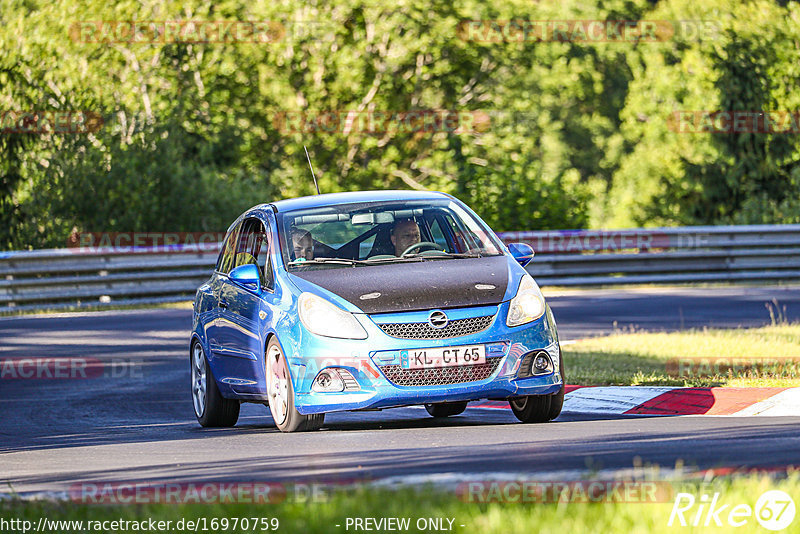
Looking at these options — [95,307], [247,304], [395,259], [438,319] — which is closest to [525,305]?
[438,319]

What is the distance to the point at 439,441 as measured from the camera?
877 centimetres

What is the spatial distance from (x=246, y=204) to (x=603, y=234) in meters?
9.05

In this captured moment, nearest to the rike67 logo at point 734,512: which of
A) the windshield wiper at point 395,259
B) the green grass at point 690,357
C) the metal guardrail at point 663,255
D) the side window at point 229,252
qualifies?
the windshield wiper at point 395,259

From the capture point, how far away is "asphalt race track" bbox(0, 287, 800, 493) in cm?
750

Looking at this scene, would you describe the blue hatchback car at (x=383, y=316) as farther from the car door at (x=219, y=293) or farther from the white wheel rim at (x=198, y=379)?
the white wheel rim at (x=198, y=379)

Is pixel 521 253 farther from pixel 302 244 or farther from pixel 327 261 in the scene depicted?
pixel 302 244

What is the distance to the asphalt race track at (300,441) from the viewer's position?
7500mm

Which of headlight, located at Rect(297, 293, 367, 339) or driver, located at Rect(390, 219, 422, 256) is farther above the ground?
driver, located at Rect(390, 219, 422, 256)

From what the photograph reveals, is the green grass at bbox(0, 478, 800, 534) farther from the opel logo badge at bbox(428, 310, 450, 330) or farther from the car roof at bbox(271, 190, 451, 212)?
the car roof at bbox(271, 190, 451, 212)

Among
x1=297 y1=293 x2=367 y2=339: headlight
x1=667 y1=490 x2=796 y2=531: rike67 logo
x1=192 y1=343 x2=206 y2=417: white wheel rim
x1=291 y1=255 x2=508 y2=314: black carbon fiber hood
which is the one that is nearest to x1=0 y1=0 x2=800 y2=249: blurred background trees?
x1=192 y1=343 x2=206 y2=417: white wheel rim

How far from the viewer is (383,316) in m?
9.09

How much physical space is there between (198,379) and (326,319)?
2.69 m

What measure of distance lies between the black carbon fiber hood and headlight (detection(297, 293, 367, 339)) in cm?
11

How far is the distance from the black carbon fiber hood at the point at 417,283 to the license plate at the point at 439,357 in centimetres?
28
